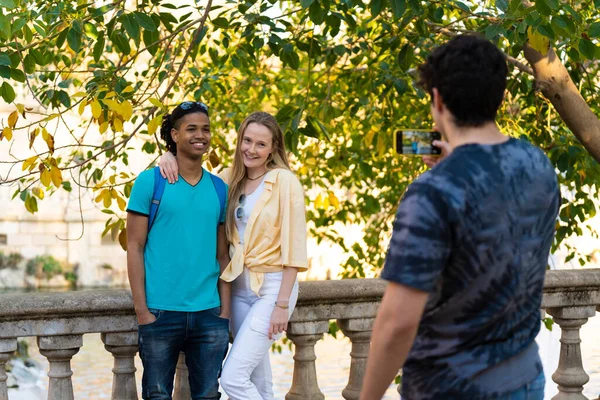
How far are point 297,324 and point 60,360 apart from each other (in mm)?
931

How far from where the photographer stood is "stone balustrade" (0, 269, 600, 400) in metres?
3.70

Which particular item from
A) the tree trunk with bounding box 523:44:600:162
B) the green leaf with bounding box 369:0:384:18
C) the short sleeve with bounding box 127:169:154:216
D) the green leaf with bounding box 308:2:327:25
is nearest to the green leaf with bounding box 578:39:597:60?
the tree trunk with bounding box 523:44:600:162

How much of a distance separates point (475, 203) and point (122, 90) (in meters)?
3.16

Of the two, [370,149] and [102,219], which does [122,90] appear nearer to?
[370,149]

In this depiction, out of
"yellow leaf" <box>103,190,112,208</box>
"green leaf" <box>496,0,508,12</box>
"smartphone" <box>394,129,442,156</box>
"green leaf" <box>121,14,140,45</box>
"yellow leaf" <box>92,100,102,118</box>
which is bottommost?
"yellow leaf" <box>103,190,112,208</box>

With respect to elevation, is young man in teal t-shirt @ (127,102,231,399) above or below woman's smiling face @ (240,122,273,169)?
below

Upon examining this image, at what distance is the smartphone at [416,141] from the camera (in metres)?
2.90

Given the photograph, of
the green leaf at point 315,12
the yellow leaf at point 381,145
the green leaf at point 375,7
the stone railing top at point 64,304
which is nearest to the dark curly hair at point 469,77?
the stone railing top at point 64,304

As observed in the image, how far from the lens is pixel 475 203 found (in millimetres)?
2021

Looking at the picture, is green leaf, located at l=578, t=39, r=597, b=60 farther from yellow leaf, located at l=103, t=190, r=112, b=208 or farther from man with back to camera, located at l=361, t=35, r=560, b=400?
man with back to camera, located at l=361, t=35, r=560, b=400

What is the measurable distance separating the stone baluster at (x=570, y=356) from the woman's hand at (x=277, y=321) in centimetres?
142

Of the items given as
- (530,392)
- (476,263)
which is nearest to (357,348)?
(530,392)

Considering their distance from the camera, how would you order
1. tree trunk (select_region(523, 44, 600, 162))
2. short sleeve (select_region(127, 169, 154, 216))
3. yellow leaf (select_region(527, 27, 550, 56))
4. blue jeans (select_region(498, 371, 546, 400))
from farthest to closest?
tree trunk (select_region(523, 44, 600, 162))
yellow leaf (select_region(527, 27, 550, 56))
short sleeve (select_region(127, 169, 154, 216))
blue jeans (select_region(498, 371, 546, 400))

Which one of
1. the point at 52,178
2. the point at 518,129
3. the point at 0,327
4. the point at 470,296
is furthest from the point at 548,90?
the point at 470,296
